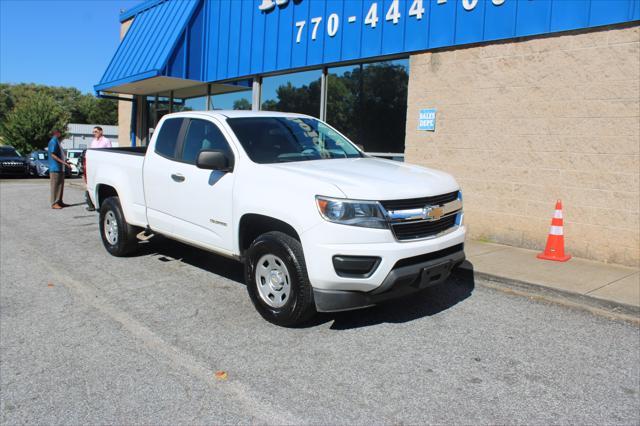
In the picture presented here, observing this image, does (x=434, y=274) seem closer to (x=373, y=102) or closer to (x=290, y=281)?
(x=290, y=281)

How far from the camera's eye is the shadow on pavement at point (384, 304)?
4.71m

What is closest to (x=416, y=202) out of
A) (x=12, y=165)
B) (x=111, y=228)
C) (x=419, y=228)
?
(x=419, y=228)

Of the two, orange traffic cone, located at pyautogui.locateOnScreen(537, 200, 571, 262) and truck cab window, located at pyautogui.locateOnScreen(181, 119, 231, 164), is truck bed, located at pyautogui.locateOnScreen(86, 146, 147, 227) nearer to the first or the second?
truck cab window, located at pyautogui.locateOnScreen(181, 119, 231, 164)

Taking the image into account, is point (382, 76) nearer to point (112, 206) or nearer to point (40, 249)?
point (112, 206)

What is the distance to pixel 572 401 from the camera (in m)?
3.36

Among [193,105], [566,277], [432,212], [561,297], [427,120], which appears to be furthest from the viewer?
[193,105]

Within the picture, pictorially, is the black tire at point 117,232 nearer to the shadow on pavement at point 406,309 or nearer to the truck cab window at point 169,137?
the truck cab window at point 169,137

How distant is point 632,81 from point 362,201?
15.1 ft

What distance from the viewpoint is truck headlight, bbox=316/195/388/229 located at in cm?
401

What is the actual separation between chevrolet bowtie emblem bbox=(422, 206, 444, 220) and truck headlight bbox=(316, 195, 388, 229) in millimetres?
459

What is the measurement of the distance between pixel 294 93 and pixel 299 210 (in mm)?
7955

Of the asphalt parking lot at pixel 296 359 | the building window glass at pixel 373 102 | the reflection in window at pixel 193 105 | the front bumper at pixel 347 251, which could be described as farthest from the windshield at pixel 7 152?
the front bumper at pixel 347 251

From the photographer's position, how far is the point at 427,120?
8734 mm

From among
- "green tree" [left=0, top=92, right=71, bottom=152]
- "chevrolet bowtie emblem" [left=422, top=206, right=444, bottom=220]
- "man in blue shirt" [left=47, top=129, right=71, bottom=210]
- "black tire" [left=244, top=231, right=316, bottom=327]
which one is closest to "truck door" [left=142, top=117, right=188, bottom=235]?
"black tire" [left=244, top=231, right=316, bottom=327]
